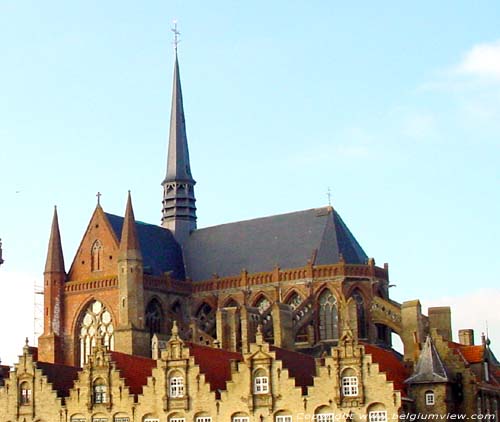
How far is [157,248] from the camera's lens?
356 ft

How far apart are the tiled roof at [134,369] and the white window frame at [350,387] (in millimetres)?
13781

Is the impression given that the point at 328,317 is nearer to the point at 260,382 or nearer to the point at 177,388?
the point at 177,388

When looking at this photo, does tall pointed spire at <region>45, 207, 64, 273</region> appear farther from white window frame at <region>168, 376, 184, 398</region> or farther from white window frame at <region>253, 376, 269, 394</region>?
white window frame at <region>253, 376, 269, 394</region>

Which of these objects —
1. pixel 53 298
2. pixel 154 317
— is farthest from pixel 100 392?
pixel 53 298

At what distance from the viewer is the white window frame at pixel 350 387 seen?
6662 cm

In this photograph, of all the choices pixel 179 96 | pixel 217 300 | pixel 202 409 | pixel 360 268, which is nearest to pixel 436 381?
pixel 202 409

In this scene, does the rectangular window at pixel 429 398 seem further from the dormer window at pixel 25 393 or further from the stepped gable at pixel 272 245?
the stepped gable at pixel 272 245

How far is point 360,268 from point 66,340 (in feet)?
86.1

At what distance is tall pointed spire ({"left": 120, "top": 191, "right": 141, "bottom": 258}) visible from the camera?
99562 mm

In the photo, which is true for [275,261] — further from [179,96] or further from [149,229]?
[179,96]

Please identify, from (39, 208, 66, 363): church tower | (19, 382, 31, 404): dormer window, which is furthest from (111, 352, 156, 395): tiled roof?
(39, 208, 66, 363): church tower

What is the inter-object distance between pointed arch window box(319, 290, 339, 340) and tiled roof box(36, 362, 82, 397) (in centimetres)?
2475

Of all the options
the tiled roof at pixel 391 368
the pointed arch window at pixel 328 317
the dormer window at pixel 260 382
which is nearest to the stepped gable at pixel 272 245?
the pointed arch window at pixel 328 317

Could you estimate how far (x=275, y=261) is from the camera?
10450cm
